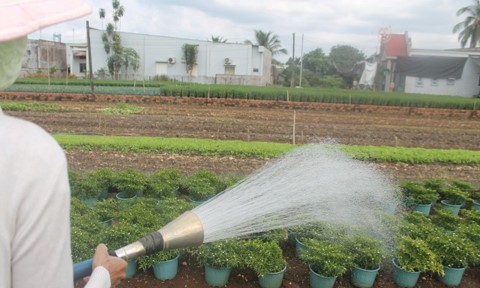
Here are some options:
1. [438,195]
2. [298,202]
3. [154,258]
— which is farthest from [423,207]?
[154,258]

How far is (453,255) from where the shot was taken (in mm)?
4695

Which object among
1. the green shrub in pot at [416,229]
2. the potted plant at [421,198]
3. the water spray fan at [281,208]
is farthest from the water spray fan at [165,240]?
the potted plant at [421,198]

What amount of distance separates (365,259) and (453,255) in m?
1.07

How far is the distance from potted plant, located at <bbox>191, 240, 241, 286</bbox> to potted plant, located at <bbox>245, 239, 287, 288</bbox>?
16 centimetres

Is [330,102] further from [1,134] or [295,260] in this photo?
[1,134]

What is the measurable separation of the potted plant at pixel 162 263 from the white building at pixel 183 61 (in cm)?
3418

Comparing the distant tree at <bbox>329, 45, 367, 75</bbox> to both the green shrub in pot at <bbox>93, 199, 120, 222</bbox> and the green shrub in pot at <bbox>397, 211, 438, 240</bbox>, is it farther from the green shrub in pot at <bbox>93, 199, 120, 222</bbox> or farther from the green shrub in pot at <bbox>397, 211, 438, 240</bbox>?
the green shrub in pot at <bbox>93, 199, 120, 222</bbox>

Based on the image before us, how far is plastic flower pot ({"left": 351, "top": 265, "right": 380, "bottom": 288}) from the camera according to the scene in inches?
176

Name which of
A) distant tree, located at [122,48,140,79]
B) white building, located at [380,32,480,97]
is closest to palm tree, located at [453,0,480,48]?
white building, located at [380,32,480,97]

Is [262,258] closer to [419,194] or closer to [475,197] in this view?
[419,194]

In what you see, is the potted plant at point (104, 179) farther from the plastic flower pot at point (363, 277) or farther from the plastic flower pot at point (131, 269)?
the plastic flower pot at point (363, 277)

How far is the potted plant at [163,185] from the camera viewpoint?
649 cm

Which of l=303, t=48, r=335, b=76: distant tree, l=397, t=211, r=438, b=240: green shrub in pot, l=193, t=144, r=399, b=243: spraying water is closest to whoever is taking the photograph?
l=193, t=144, r=399, b=243: spraying water

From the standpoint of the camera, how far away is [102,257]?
134 centimetres
